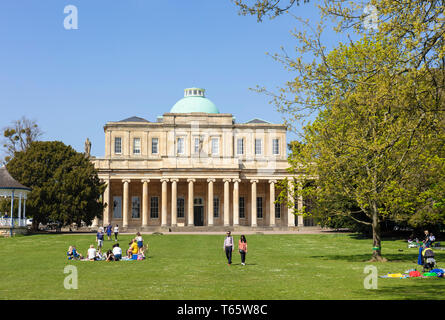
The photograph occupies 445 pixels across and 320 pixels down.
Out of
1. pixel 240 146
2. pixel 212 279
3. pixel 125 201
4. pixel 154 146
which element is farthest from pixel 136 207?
pixel 212 279

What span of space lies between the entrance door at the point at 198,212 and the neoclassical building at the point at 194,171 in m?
0.09

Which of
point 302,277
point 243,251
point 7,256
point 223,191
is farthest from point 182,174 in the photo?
point 302,277

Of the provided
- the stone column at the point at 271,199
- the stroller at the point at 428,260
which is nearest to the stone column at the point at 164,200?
the stone column at the point at 271,199

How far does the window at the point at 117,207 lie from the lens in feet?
264

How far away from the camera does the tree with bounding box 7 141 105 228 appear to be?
201ft

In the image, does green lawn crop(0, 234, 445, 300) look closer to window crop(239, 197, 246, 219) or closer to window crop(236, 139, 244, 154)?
window crop(239, 197, 246, 219)

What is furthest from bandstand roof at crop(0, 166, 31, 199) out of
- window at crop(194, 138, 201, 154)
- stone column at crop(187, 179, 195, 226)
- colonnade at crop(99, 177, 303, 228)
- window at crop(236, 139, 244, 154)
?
window at crop(236, 139, 244, 154)

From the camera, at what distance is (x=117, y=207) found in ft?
265

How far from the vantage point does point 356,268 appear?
24.5m

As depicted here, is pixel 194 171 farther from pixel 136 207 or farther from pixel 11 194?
pixel 11 194

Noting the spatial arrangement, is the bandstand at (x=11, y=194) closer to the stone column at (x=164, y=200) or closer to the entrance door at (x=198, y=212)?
the stone column at (x=164, y=200)

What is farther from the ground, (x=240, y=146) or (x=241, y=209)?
(x=240, y=146)

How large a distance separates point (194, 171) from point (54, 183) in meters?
19.9

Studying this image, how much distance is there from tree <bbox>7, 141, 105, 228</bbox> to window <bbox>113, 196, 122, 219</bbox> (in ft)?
49.4
